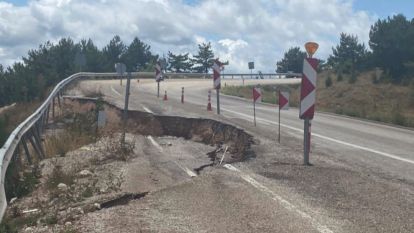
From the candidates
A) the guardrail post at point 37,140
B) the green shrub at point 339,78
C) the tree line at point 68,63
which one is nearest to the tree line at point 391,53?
the green shrub at point 339,78

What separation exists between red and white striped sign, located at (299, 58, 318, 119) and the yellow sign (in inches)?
5.9

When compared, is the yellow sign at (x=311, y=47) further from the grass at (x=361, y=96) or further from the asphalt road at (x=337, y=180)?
the grass at (x=361, y=96)

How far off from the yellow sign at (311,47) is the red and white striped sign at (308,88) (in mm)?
150

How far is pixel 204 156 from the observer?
14195 millimetres

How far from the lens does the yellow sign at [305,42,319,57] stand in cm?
1152

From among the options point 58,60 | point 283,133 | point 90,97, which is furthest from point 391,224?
point 58,60

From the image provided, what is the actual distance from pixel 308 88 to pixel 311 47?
2.58 feet

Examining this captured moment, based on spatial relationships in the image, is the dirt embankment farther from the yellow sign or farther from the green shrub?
the green shrub

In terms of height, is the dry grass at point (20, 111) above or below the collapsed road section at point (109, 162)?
below

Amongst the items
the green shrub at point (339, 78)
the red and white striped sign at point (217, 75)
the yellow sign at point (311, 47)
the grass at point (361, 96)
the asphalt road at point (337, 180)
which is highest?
the yellow sign at point (311, 47)

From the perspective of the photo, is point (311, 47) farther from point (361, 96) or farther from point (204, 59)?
point (204, 59)

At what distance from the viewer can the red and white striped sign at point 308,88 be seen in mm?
11547

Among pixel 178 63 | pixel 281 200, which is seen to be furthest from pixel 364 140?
pixel 178 63

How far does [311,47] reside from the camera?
37.8 feet
